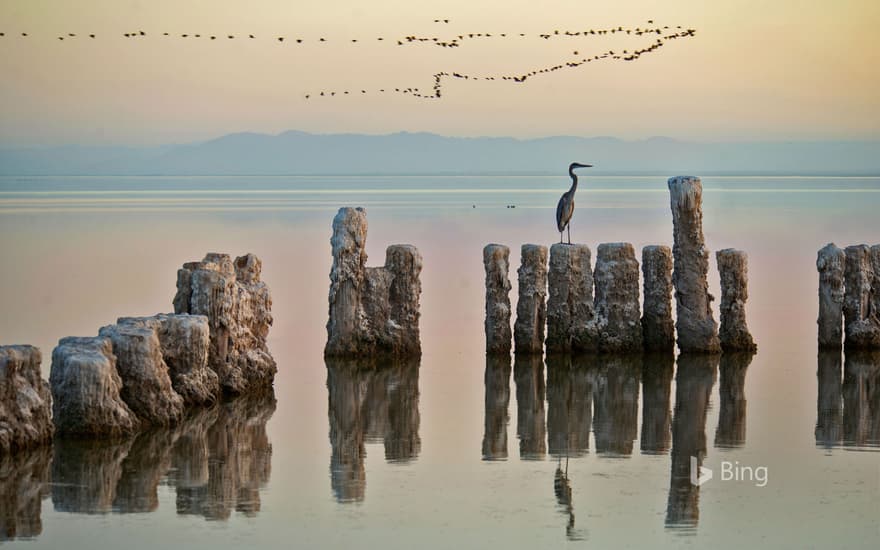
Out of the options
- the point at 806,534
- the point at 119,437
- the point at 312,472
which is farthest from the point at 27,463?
the point at 806,534

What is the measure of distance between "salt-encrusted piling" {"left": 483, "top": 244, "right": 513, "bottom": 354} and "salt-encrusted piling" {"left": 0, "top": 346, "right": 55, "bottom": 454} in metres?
5.66

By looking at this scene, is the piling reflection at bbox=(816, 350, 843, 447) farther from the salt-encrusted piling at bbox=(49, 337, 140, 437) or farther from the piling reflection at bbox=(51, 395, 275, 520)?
the salt-encrusted piling at bbox=(49, 337, 140, 437)

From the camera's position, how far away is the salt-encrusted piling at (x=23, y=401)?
1066 centimetres

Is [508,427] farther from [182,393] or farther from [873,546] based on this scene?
[873,546]

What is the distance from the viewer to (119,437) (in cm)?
1167

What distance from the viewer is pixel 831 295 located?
1608 cm

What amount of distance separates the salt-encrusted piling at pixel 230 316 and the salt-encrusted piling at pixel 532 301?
2890mm

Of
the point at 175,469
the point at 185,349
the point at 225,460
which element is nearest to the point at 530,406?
the point at 185,349

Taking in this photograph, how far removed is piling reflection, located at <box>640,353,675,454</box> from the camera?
40.0 ft

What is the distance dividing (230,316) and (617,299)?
4465mm

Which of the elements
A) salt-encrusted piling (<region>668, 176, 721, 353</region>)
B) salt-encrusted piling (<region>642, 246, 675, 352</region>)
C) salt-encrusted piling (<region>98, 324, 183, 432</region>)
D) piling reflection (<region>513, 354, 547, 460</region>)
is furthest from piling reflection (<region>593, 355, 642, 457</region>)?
salt-encrusted piling (<region>98, 324, 183, 432</region>)

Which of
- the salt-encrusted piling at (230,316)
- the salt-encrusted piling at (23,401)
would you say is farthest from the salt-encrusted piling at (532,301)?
the salt-encrusted piling at (23,401)

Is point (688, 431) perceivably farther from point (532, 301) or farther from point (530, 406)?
point (532, 301)

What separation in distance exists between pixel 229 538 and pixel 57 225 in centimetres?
3311
